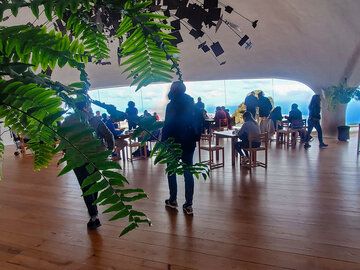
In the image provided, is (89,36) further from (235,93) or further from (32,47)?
(235,93)

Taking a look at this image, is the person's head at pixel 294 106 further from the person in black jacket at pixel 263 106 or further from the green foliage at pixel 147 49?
the green foliage at pixel 147 49

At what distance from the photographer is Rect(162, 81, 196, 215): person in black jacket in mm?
2433

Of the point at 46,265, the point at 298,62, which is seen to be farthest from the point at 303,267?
the point at 298,62

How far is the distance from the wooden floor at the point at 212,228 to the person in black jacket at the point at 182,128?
0.77 feet

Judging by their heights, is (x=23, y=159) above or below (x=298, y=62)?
below

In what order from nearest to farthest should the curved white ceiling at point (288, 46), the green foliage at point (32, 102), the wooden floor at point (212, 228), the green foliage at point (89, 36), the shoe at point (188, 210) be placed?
the green foliage at point (32, 102) < the green foliage at point (89, 36) < the wooden floor at point (212, 228) < the shoe at point (188, 210) < the curved white ceiling at point (288, 46)

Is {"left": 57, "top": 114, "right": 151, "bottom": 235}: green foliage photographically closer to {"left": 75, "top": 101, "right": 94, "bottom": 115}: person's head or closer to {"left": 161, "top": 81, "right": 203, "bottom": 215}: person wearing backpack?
{"left": 75, "top": 101, "right": 94, "bottom": 115}: person's head

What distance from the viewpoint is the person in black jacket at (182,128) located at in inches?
95.8

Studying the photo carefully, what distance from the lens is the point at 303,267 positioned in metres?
2.45

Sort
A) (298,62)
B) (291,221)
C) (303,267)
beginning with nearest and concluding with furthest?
(303,267), (291,221), (298,62)

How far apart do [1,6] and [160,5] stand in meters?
0.66

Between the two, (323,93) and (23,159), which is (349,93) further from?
(23,159)

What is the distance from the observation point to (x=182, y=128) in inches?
120

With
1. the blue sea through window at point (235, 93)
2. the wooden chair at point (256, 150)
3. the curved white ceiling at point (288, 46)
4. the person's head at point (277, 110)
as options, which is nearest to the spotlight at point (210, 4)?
the curved white ceiling at point (288, 46)
